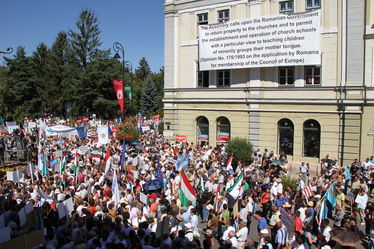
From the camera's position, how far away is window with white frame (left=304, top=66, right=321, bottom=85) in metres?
24.4

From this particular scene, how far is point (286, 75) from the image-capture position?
83.8ft

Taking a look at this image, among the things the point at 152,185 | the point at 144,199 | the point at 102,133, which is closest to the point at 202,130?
the point at 102,133

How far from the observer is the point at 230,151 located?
23.6 meters

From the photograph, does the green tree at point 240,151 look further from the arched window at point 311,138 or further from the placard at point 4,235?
the placard at point 4,235

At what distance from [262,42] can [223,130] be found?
7.19 m

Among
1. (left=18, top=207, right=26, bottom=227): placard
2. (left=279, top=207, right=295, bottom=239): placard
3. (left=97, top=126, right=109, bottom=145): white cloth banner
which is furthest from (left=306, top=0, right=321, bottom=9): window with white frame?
(left=18, top=207, right=26, bottom=227): placard

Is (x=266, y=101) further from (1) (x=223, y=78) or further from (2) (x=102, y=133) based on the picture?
(2) (x=102, y=133)

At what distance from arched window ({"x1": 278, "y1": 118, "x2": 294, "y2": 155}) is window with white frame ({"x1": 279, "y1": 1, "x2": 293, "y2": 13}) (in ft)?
24.5

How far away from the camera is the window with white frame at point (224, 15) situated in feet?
91.6

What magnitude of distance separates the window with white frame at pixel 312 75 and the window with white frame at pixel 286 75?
2.86 feet

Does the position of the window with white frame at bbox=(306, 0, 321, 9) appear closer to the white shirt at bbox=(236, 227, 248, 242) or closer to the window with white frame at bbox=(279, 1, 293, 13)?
the window with white frame at bbox=(279, 1, 293, 13)

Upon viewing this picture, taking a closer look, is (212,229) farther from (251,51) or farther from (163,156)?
(251,51)

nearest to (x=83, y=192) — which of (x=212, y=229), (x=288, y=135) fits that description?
(x=212, y=229)

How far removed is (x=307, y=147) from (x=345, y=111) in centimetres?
341
